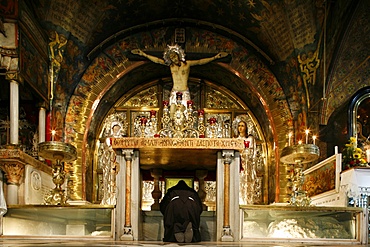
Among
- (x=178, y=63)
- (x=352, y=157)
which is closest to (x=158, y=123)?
(x=178, y=63)

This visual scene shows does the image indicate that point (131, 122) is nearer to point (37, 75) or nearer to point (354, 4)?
point (37, 75)

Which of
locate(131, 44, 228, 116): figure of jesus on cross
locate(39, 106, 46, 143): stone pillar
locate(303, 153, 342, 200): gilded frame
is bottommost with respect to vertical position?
locate(303, 153, 342, 200): gilded frame

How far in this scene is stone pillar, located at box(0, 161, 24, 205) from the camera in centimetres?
1109

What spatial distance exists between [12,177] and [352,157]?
7.00m

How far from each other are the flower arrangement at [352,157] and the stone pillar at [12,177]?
668 cm

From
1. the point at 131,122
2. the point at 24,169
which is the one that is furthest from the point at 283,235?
the point at 131,122

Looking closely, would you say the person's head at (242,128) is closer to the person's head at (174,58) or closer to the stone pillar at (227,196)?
the person's head at (174,58)

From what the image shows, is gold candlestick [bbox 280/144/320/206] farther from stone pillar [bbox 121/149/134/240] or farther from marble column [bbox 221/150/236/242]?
stone pillar [bbox 121/149/134/240]

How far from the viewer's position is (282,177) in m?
15.1

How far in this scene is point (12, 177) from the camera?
11.2m

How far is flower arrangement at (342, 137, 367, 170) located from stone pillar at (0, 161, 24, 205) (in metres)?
6.68

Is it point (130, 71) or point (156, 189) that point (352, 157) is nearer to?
point (156, 189)

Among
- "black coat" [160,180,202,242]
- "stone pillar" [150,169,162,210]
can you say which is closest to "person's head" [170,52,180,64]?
"stone pillar" [150,169,162,210]

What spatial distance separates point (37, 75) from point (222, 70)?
532 cm
